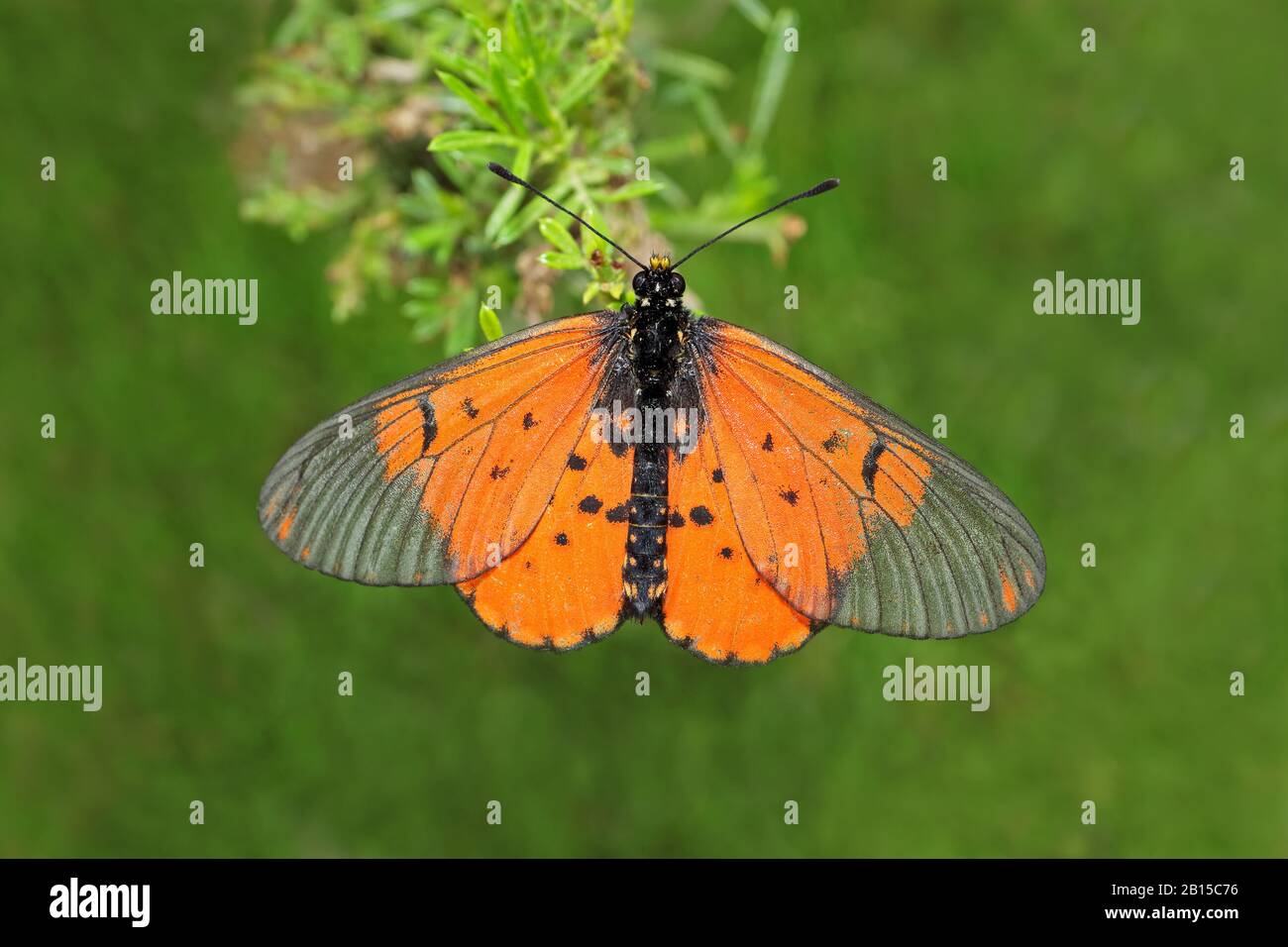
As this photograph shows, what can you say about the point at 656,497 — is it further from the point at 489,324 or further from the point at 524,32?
the point at 524,32

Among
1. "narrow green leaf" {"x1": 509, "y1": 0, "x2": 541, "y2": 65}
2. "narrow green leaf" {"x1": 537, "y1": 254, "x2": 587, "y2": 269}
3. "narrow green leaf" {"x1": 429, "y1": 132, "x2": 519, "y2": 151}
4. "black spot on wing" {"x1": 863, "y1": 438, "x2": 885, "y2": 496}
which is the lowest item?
"black spot on wing" {"x1": 863, "y1": 438, "x2": 885, "y2": 496}

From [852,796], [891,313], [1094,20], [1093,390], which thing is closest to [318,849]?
[852,796]

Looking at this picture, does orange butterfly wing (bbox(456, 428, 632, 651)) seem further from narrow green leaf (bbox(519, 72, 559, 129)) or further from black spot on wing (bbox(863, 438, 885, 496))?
narrow green leaf (bbox(519, 72, 559, 129))

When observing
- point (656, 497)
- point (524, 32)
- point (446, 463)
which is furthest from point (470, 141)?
point (656, 497)

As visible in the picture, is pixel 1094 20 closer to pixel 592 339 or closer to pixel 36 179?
pixel 592 339

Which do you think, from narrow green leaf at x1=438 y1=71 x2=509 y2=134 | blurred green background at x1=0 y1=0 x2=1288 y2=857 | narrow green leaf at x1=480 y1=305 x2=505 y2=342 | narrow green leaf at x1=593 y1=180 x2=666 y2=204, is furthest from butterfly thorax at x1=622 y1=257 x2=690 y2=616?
blurred green background at x1=0 y1=0 x2=1288 y2=857

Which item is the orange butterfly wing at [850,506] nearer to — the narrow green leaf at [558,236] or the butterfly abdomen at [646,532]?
the butterfly abdomen at [646,532]
